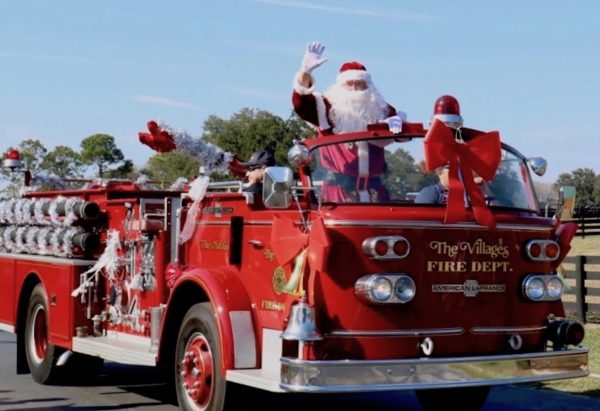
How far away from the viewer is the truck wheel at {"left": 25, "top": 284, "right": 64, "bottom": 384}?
9414mm

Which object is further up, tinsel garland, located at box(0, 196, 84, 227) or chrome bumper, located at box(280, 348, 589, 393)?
tinsel garland, located at box(0, 196, 84, 227)

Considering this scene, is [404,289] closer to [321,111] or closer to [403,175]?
[403,175]

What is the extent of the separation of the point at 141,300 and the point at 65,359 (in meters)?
1.62

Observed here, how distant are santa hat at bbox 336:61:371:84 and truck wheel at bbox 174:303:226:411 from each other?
6.96 ft

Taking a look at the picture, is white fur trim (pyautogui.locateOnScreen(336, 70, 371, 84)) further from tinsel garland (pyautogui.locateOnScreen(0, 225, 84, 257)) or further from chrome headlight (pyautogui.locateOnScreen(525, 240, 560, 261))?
tinsel garland (pyautogui.locateOnScreen(0, 225, 84, 257))

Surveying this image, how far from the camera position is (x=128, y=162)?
50.4 m

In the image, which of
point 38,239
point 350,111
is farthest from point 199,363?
point 38,239

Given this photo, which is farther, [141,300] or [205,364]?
[141,300]

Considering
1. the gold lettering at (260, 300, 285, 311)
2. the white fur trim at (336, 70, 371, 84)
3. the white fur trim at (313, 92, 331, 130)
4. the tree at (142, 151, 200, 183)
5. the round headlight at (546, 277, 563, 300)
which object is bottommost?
the gold lettering at (260, 300, 285, 311)

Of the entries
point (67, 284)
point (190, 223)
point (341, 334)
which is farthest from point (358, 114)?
point (67, 284)

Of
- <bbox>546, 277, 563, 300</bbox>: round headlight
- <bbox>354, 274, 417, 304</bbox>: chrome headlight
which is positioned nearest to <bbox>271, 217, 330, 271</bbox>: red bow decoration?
<bbox>354, 274, 417, 304</bbox>: chrome headlight

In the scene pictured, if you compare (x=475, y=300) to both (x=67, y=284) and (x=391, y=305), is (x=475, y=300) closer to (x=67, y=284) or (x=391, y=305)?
(x=391, y=305)

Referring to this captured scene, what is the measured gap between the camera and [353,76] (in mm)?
7629

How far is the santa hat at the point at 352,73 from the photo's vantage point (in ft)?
25.1
